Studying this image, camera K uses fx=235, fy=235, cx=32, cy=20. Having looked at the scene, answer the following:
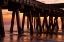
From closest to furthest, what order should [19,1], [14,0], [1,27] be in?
[1,27]
[14,0]
[19,1]

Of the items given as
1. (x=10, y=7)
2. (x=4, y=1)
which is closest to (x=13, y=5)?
(x=10, y=7)

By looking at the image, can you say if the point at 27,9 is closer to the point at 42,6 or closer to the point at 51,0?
the point at 42,6

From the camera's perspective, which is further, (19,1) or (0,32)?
(19,1)

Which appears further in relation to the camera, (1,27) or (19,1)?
(19,1)

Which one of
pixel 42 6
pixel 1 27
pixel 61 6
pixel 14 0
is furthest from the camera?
pixel 61 6

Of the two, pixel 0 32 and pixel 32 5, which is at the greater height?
pixel 32 5

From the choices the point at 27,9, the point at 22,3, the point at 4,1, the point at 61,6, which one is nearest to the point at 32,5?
the point at 27,9

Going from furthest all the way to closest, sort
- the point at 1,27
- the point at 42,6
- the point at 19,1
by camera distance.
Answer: the point at 42,6 < the point at 19,1 < the point at 1,27

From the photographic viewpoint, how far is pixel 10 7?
23.5 meters

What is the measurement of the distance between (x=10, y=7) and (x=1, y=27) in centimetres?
505

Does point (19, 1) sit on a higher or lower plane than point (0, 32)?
higher

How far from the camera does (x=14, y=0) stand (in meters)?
20.8

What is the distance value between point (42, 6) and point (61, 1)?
2967 centimetres

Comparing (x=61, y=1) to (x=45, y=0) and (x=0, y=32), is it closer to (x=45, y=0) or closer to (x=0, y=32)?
(x=45, y=0)
